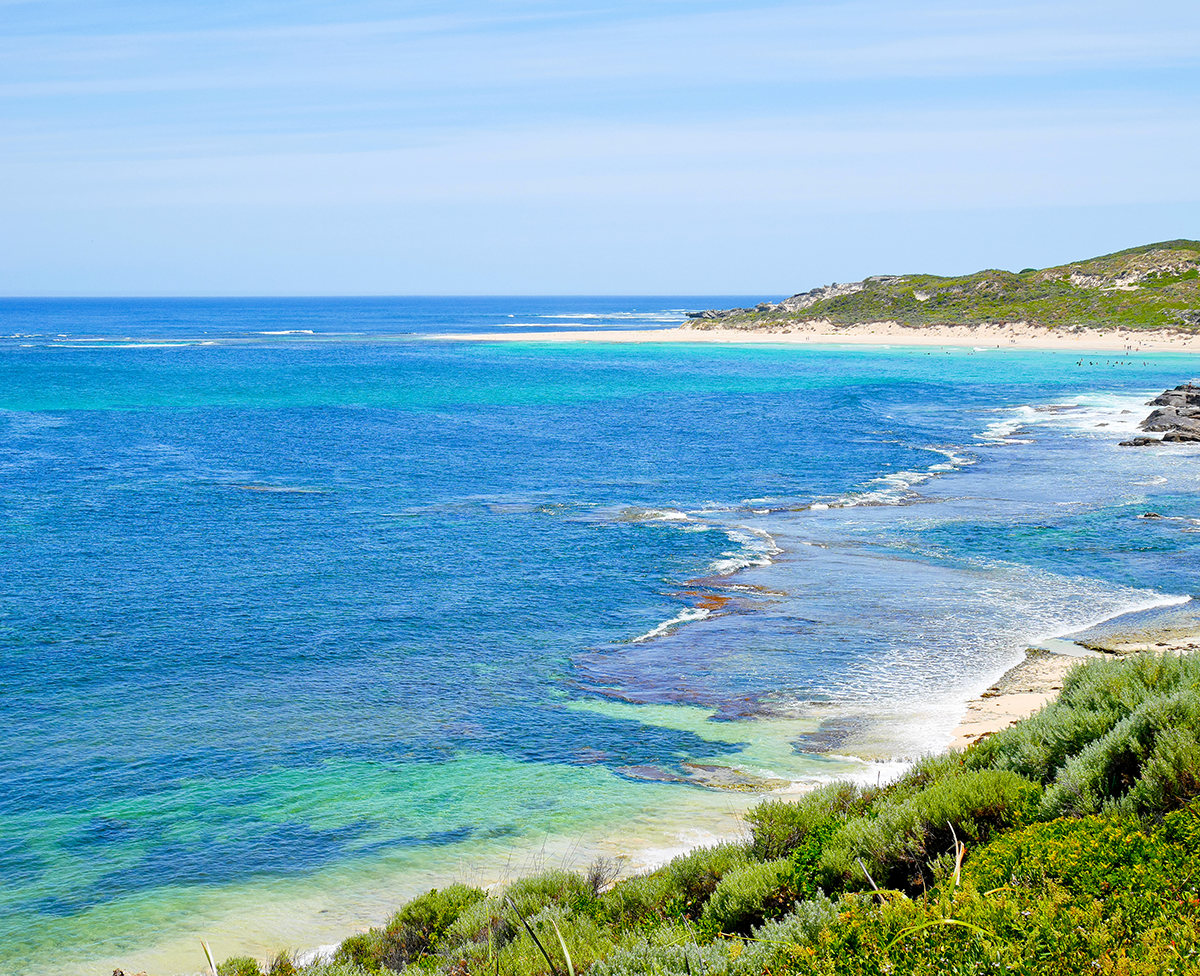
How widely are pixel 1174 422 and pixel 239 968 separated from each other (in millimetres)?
50147

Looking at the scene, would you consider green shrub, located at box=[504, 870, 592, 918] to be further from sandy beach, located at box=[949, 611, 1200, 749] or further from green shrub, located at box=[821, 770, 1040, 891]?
sandy beach, located at box=[949, 611, 1200, 749]

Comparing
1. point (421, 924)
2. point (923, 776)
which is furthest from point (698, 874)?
point (421, 924)

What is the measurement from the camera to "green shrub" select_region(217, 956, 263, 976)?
8656mm

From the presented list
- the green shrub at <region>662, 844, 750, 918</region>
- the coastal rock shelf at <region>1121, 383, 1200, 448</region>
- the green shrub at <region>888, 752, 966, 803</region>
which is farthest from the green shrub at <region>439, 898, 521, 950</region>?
the coastal rock shelf at <region>1121, 383, 1200, 448</region>

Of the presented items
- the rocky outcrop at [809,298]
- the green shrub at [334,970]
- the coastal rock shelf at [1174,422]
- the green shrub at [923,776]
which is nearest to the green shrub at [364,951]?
the green shrub at [334,970]

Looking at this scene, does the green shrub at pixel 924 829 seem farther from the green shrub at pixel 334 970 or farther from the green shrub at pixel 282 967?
the green shrub at pixel 282 967

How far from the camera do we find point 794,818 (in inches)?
374

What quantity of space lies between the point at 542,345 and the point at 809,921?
13035 cm

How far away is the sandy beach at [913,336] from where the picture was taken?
10344 centimetres

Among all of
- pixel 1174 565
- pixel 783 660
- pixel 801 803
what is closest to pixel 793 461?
pixel 1174 565

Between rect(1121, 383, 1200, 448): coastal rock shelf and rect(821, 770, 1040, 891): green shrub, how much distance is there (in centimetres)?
4227

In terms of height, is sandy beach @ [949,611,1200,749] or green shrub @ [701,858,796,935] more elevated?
green shrub @ [701,858,796,935]

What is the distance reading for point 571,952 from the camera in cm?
748

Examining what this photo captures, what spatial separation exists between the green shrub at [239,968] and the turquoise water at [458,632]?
1.39 meters
